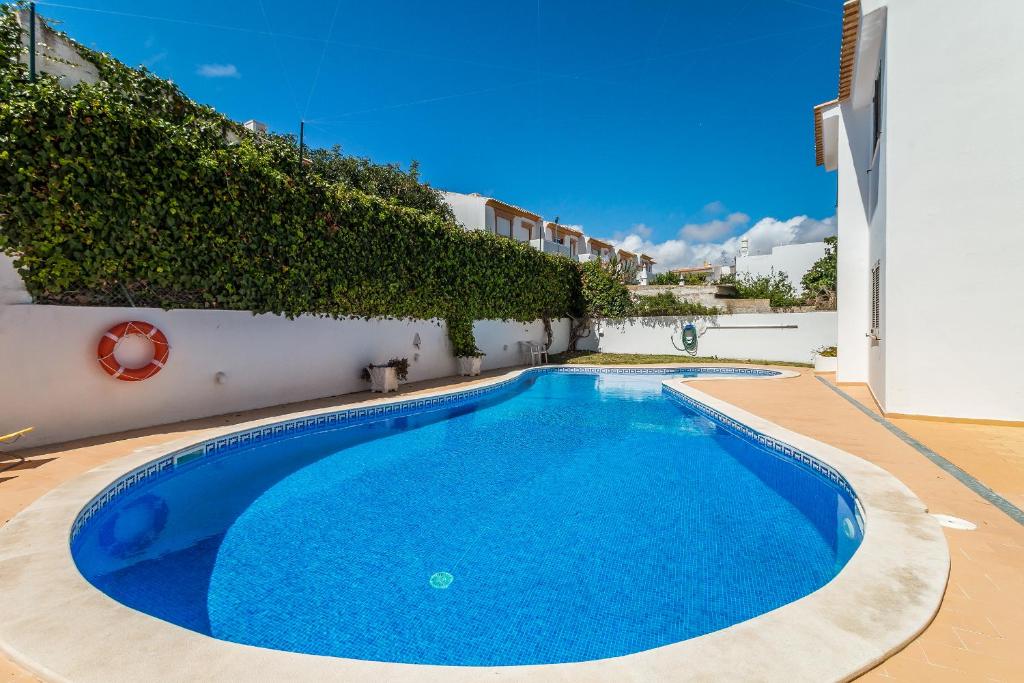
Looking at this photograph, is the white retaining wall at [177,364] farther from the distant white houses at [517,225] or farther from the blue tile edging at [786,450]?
the distant white houses at [517,225]

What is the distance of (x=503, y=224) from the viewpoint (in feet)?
94.7

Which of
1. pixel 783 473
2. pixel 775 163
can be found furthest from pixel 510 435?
pixel 775 163

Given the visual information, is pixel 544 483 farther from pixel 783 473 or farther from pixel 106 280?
pixel 106 280

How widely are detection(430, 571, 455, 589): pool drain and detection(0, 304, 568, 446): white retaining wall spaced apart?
18.1 feet

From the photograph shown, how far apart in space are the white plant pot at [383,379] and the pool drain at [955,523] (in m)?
8.74

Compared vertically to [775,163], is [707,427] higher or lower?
lower

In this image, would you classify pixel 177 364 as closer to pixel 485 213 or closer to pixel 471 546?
pixel 471 546

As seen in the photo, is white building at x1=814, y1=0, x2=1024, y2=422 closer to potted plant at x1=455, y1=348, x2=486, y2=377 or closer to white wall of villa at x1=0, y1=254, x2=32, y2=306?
potted plant at x1=455, y1=348, x2=486, y2=377

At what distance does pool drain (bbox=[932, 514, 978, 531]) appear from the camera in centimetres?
311

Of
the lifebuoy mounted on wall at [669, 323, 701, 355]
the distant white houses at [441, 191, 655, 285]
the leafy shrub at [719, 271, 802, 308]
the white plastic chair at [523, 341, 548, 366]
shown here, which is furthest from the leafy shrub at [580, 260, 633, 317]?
the leafy shrub at [719, 271, 802, 308]

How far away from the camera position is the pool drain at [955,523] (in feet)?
10.2

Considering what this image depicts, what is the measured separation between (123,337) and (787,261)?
3997 cm

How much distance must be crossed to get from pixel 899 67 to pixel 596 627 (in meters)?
8.25

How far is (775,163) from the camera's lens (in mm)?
24016
